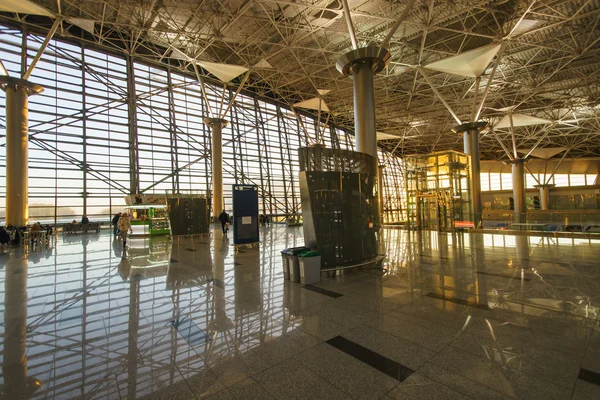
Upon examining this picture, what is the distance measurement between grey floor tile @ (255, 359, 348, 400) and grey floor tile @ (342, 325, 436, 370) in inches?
34.6

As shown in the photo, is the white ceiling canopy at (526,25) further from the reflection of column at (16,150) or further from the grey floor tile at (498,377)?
the reflection of column at (16,150)

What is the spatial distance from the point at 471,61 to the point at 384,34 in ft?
20.6

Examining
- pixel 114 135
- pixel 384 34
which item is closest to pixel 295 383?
pixel 384 34

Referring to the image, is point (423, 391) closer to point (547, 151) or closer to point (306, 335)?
point (306, 335)

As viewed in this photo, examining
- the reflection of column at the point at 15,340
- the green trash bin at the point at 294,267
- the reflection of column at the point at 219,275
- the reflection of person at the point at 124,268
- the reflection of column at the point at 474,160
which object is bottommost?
the reflection of column at the point at 219,275

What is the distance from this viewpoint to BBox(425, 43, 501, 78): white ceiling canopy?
18.7 m

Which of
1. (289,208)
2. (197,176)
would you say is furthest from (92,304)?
(289,208)

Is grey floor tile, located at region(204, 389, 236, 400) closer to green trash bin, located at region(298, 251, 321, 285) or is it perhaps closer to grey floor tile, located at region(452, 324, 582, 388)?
grey floor tile, located at region(452, 324, 582, 388)

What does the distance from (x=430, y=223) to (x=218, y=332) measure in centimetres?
1929

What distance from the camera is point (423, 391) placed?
2.54 metres

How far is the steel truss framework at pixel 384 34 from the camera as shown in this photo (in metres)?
17.6

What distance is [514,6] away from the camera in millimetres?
17688

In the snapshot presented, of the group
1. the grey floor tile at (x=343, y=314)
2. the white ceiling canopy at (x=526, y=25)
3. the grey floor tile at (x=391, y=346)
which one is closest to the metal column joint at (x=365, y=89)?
the grey floor tile at (x=343, y=314)

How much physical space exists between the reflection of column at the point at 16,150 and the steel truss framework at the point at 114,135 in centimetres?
451
